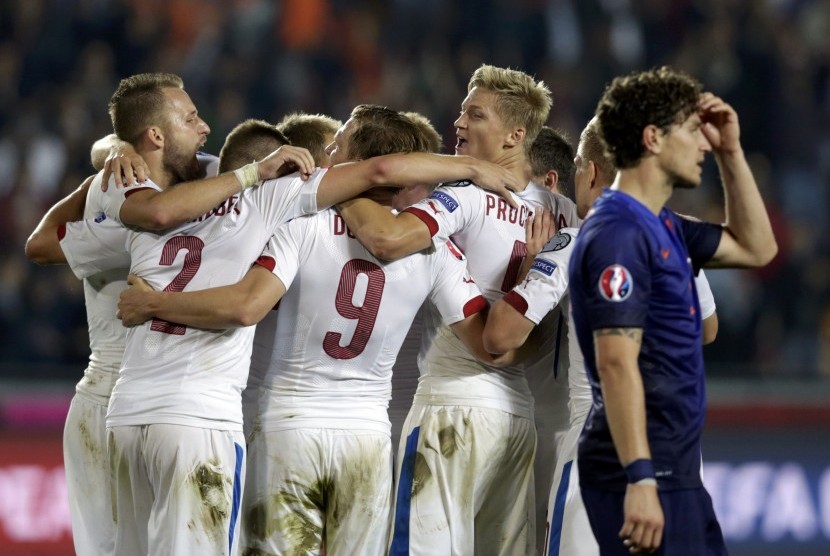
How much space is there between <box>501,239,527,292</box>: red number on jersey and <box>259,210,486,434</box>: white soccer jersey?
0.41 meters

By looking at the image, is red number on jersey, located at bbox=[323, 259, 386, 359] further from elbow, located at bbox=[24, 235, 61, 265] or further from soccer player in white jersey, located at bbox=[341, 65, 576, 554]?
elbow, located at bbox=[24, 235, 61, 265]

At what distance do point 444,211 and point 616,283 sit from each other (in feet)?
5.00

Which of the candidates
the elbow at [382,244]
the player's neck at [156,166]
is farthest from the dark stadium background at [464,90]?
the elbow at [382,244]

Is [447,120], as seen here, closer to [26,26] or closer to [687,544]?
[26,26]

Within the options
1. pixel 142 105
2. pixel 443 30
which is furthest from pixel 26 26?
pixel 142 105

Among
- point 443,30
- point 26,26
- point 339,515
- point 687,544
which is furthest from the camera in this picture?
point 443,30

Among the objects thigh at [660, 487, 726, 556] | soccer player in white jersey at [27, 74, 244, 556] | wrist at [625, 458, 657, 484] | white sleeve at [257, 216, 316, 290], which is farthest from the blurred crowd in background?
wrist at [625, 458, 657, 484]

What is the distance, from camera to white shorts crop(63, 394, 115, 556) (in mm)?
5340

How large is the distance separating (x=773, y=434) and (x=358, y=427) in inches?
191

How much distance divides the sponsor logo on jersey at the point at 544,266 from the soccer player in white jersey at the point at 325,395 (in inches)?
16.8

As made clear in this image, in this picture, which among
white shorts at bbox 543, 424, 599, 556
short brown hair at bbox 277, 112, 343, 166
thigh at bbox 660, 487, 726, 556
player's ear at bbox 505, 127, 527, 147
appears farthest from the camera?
short brown hair at bbox 277, 112, 343, 166

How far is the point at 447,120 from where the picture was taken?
12.1 meters

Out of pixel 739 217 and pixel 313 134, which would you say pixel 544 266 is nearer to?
pixel 739 217

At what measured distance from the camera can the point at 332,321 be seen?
494cm
